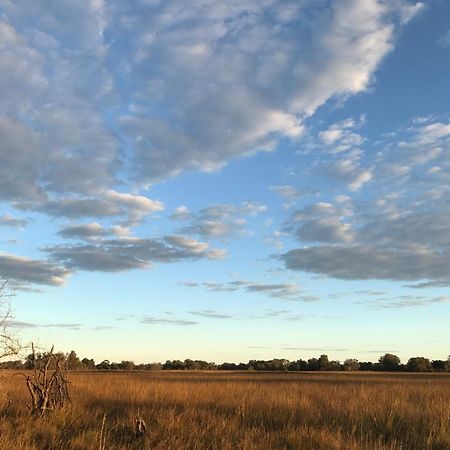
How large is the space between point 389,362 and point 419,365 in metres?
8.32

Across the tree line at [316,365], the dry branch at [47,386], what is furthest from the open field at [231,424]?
the tree line at [316,365]

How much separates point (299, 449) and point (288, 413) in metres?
4.19

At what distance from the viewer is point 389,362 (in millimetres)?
104812

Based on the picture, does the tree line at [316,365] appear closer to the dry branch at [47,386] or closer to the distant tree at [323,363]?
the distant tree at [323,363]

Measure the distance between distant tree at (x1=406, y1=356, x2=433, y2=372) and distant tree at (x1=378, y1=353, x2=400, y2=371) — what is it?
10.9ft

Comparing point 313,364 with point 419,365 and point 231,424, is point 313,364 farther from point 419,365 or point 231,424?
point 231,424

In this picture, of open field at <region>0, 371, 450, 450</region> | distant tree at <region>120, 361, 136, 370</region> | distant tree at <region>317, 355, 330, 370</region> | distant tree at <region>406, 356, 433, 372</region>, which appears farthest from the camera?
distant tree at <region>120, 361, 136, 370</region>

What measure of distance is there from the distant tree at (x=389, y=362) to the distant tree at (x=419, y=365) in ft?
10.9

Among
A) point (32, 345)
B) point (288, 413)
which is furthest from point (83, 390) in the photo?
point (288, 413)

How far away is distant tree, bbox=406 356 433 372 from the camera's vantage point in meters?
96.4

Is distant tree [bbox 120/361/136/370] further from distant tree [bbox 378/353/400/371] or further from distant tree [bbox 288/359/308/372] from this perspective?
distant tree [bbox 378/353/400/371]

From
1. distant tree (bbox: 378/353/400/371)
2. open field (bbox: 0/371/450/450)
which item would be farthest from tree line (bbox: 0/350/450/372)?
open field (bbox: 0/371/450/450)

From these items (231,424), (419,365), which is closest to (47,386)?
(231,424)

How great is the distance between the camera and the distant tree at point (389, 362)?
103625 mm
